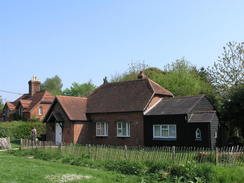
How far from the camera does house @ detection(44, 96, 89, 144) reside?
110 feet

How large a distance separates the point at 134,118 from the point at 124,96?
3.75 meters

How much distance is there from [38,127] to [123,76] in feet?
83.5

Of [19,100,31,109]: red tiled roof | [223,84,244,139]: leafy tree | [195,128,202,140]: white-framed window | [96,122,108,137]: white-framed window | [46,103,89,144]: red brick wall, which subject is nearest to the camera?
→ [195,128,202,140]: white-framed window

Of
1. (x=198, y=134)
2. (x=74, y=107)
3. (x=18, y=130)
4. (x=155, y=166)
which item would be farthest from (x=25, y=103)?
(x=155, y=166)

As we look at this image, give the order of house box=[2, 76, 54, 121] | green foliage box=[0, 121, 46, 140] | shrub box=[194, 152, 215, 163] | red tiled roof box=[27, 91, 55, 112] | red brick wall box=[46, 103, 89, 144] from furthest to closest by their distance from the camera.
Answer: red tiled roof box=[27, 91, 55, 112] < house box=[2, 76, 54, 121] < green foliage box=[0, 121, 46, 140] < red brick wall box=[46, 103, 89, 144] < shrub box=[194, 152, 215, 163]

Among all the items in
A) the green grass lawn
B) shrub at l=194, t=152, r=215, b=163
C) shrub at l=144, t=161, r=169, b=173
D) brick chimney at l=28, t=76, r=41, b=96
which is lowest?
the green grass lawn

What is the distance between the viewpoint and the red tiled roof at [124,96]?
3152 cm

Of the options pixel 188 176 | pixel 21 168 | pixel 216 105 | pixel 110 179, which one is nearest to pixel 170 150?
pixel 188 176

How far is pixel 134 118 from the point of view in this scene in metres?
30.9

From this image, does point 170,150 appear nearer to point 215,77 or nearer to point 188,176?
point 188,176

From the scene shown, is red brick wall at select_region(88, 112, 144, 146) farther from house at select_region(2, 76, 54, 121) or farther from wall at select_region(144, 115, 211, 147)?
house at select_region(2, 76, 54, 121)

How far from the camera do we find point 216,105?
32.3m

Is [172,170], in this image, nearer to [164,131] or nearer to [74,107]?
[164,131]

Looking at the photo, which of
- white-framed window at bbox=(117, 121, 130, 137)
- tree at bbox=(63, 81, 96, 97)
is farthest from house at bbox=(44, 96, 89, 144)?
tree at bbox=(63, 81, 96, 97)
